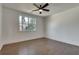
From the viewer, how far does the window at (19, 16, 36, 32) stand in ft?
16.7

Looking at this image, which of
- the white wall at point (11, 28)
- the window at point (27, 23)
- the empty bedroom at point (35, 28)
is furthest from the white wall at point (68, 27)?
the white wall at point (11, 28)

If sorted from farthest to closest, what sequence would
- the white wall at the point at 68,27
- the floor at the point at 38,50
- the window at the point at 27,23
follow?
the window at the point at 27,23, the white wall at the point at 68,27, the floor at the point at 38,50

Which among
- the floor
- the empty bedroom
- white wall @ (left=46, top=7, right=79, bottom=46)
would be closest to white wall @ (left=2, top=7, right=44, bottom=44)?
the empty bedroom

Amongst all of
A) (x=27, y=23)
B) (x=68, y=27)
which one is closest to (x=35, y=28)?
(x=27, y=23)

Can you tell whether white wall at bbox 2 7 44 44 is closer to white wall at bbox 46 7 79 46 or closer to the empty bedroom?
the empty bedroom

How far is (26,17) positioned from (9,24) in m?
1.59

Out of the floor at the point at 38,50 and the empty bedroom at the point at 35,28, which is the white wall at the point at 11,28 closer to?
the empty bedroom at the point at 35,28

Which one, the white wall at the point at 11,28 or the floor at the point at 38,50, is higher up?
the white wall at the point at 11,28

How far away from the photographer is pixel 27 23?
217 inches

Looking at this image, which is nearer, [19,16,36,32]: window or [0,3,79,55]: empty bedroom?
[0,3,79,55]: empty bedroom

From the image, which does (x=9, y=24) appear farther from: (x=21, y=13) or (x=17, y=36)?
(x=21, y=13)

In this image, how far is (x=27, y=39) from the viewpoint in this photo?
5.49m

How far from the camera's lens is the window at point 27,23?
509cm

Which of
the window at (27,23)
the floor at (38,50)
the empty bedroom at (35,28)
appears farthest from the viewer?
the window at (27,23)
